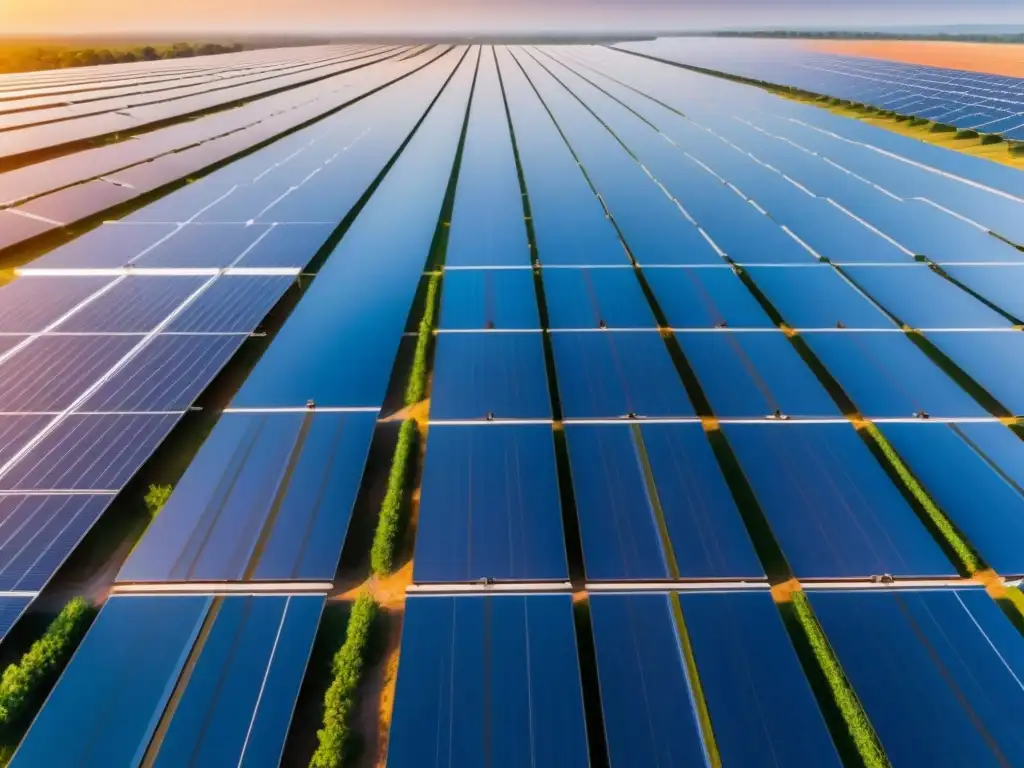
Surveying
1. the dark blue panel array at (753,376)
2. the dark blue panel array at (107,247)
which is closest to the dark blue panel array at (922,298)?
the dark blue panel array at (753,376)

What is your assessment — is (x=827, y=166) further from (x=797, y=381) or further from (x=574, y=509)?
(x=574, y=509)

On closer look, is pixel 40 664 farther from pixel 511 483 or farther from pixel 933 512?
pixel 933 512

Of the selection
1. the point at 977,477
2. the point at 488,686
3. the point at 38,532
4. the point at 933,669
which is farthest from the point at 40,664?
the point at 977,477

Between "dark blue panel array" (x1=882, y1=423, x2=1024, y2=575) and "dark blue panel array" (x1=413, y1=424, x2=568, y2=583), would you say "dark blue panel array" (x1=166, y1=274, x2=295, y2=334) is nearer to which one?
"dark blue panel array" (x1=413, y1=424, x2=568, y2=583)

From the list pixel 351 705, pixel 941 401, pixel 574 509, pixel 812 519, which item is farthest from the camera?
pixel 941 401

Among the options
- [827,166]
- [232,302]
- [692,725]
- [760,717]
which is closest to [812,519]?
[760,717]

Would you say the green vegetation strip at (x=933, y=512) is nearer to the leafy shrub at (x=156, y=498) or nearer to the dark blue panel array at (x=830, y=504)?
the dark blue panel array at (x=830, y=504)

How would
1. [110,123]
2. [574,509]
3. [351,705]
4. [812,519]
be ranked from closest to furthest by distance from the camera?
[351,705] → [812,519] → [574,509] → [110,123]
